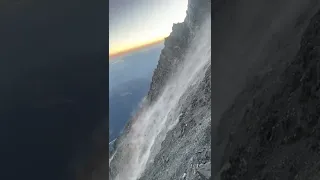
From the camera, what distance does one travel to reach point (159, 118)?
4531 millimetres

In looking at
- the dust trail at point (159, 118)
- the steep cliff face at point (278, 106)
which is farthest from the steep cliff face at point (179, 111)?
the steep cliff face at point (278, 106)

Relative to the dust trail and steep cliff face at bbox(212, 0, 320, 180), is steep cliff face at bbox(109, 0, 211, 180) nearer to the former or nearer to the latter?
the dust trail

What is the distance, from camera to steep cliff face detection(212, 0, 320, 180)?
3.37 m

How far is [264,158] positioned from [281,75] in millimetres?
668

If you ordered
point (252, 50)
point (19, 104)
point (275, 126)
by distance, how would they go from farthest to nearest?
point (252, 50), point (275, 126), point (19, 104)

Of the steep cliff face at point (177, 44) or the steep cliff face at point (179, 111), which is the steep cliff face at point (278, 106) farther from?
the steep cliff face at point (177, 44)

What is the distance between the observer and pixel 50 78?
338 cm

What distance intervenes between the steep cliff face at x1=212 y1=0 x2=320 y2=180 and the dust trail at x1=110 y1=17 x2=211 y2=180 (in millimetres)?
637

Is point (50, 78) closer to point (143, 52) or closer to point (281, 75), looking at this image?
point (143, 52)

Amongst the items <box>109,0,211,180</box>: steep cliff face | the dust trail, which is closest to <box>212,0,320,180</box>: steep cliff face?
<box>109,0,211,180</box>: steep cliff face

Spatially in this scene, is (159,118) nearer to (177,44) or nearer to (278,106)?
(177,44)

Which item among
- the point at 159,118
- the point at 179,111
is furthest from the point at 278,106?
the point at 159,118

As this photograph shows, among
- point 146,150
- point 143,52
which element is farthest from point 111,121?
point 143,52

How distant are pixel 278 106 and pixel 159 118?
136 centimetres
